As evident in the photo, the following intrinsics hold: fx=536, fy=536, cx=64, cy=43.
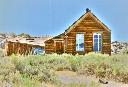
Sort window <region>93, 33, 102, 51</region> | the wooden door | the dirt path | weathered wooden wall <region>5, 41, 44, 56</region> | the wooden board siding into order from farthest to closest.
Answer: weathered wooden wall <region>5, 41, 44, 56</region> → the wooden board siding → the wooden door → window <region>93, 33, 102, 51</region> → the dirt path

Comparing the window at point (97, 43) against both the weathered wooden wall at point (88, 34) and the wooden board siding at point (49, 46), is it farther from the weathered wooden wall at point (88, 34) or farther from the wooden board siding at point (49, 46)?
the wooden board siding at point (49, 46)

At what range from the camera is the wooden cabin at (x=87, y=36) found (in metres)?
44.3

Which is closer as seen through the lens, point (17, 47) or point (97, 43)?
point (97, 43)

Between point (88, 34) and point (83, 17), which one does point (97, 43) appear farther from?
point (83, 17)

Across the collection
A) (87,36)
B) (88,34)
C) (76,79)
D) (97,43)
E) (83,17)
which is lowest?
(76,79)

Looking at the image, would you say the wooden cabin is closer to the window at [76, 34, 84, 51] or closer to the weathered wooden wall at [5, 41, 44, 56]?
the window at [76, 34, 84, 51]

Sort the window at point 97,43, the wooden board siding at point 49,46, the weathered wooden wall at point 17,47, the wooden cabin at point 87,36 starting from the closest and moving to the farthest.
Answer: the wooden cabin at point 87,36 < the window at point 97,43 < the wooden board siding at point 49,46 < the weathered wooden wall at point 17,47

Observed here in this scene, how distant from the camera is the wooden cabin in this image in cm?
4434

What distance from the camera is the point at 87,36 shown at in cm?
4459

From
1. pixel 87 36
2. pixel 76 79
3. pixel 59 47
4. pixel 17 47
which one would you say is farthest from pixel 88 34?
pixel 76 79

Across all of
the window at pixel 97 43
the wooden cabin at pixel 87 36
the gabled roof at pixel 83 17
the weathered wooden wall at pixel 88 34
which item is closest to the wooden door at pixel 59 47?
the wooden cabin at pixel 87 36

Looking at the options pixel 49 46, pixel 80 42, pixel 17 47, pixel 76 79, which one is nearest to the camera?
pixel 76 79

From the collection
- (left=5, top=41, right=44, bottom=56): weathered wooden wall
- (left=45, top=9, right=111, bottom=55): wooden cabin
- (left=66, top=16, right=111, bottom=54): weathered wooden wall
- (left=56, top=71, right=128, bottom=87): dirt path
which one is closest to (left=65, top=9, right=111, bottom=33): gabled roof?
(left=45, top=9, right=111, bottom=55): wooden cabin

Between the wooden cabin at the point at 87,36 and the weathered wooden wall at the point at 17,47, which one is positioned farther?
the weathered wooden wall at the point at 17,47
